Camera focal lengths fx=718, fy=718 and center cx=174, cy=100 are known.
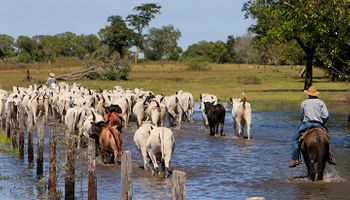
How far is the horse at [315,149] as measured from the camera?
1570cm

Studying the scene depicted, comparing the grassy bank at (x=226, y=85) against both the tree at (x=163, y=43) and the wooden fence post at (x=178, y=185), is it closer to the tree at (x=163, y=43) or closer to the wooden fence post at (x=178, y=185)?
the wooden fence post at (x=178, y=185)

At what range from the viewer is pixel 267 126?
3059 centimetres

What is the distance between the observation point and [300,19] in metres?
27.9

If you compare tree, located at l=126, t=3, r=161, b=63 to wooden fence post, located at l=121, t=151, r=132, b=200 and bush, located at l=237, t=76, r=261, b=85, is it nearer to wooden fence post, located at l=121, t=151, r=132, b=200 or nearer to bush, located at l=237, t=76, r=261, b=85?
bush, located at l=237, t=76, r=261, b=85

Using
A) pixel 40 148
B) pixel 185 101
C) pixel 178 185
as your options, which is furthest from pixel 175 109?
pixel 178 185

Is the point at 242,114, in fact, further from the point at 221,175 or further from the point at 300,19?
the point at 221,175

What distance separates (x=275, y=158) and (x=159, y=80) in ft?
141

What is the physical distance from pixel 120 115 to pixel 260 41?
100 feet

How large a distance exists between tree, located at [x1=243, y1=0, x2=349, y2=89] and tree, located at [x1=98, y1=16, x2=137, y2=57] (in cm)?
4023

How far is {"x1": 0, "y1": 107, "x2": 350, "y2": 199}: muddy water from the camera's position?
14766 millimetres

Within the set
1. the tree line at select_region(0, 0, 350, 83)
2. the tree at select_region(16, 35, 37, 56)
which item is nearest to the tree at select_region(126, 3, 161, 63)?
the tree line at select_region(0, 0, 350, 83)

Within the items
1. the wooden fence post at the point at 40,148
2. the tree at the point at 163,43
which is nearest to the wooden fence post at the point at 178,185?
the wooden fence post at the point at 40,148

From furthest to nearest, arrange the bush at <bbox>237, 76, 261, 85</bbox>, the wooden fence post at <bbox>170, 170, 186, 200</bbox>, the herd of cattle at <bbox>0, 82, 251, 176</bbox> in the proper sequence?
the bush at <bbox>237, 76, 261, 85</bbox> → the herd of cattle at <bbox>0, 82, 251, 176</bbox> → the wooden fence post at <bbox>170, 170, 186, 200</bbox>

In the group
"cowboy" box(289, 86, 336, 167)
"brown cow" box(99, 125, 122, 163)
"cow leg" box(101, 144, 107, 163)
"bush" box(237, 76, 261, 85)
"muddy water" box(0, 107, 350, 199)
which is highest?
"cowboy" box(289, 86, 336, 167)
